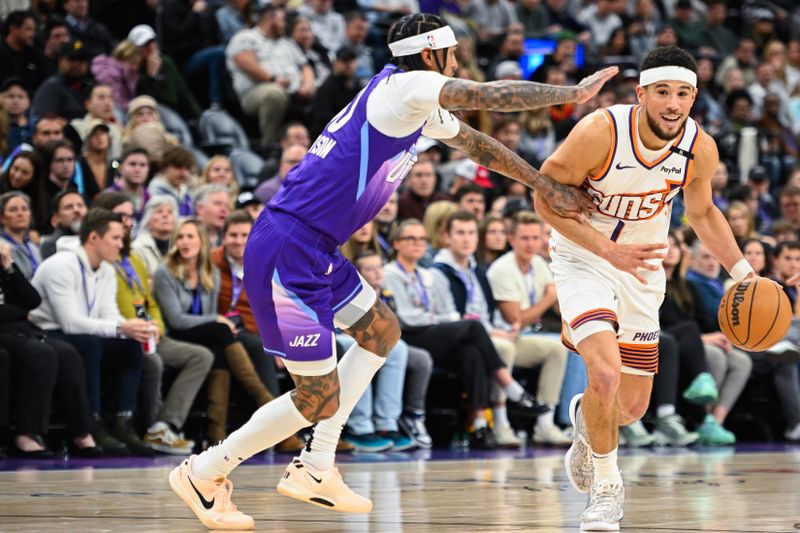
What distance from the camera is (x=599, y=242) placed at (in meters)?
5.76

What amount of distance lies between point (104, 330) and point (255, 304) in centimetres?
398

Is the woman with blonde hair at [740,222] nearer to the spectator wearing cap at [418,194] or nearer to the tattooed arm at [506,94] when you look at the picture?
the spectator wearing cap at [418,194]

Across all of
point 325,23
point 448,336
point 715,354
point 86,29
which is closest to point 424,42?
point 448,336

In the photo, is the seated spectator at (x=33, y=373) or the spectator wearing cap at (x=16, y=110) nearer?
the seated spectator at (x=33, y=373)

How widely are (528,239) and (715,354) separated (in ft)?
6.90

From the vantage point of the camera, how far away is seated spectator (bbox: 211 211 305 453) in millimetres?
9938

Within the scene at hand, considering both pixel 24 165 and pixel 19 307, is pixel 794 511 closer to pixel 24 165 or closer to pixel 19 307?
pixel 19 307

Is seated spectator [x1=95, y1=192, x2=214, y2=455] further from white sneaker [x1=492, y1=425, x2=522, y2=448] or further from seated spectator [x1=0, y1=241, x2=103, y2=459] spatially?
white sneaker [x1=492, y1=425, x2=522, y2=448]

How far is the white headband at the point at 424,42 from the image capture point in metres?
5.50

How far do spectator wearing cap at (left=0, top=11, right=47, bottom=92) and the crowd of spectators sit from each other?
0.02 metres

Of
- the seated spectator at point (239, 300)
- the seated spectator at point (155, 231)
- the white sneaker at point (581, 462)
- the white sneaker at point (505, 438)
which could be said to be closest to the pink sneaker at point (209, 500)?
the white sneaker at point (581, 462)

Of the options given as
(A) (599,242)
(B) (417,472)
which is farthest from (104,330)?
(A) (599,242)

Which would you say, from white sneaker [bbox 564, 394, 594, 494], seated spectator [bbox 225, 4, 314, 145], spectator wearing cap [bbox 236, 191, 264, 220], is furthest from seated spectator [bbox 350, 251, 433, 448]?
white sneaker [bbox 564, 394, 594, 494]

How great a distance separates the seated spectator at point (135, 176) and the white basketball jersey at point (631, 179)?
5.70 m
